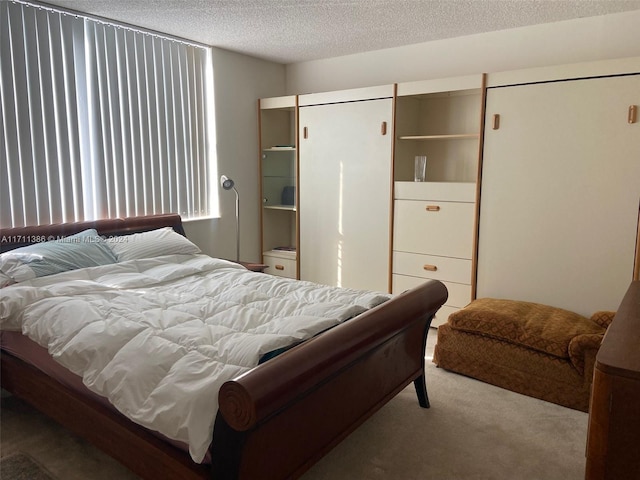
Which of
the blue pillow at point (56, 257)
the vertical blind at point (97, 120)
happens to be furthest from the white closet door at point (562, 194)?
the blue pillow at point (56, 257)

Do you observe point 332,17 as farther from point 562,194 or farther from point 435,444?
point 435,444

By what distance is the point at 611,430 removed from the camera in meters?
1.14

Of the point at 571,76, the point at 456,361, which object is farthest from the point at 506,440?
the point at 571,76

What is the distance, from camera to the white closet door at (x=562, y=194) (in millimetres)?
2951

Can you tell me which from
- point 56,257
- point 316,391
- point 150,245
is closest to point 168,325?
point 316,391

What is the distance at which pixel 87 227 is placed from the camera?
3240mm

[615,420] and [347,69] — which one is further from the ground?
[347,69]

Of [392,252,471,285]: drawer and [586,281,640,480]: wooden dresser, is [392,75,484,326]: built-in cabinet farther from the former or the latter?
[586,281,640,480]: wooden dresser

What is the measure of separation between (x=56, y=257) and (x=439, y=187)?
2654 millimetres

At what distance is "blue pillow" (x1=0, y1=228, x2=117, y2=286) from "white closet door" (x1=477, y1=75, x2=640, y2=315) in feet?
8.70

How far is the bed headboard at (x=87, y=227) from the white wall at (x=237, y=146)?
1.15 feet

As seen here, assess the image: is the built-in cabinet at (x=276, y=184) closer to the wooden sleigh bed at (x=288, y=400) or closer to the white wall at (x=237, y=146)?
the white wall at (x=237, y=146)

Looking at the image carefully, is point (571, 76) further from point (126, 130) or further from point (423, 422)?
point (126, 130)

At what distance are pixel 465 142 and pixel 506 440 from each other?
2.41 m
